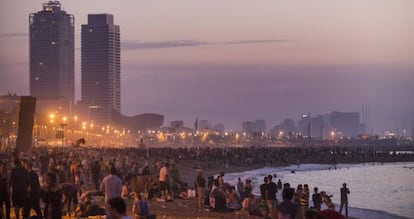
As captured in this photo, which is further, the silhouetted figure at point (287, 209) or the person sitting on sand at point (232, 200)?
the person sitting on sand at point (232, 200)

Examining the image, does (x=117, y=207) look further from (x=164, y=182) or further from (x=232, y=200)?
(x=164, y=182)

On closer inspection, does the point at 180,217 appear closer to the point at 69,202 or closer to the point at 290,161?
the point at 69,202

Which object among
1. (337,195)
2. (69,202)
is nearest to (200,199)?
(69,202)

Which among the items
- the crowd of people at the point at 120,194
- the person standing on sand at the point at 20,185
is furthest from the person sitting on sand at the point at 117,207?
the person standing on sand at the point at 20,185

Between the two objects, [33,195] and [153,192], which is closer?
[33,195]

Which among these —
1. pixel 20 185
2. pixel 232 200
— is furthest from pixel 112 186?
pixel 232 200

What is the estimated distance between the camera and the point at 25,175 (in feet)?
47.9

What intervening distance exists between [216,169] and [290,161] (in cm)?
3369

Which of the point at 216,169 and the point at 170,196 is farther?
the point at 216,169

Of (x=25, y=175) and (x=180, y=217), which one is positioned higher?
(x=25, y=175)

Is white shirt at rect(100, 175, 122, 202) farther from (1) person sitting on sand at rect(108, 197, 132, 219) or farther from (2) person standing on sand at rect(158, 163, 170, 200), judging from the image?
(2) person standing on sand at rect(158, 163, 170, 200)

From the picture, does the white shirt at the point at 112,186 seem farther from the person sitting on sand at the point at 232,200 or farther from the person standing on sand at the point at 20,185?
the person sitting on sand at the point at 232,200

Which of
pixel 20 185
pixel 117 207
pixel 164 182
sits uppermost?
pixel 117 207

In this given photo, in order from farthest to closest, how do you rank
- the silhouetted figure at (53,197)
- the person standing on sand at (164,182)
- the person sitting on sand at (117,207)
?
1. the person standing on sand at (164,182)
2. the silhouetted figure at (53,197)
3. the person sitting on sand at (117,207)
